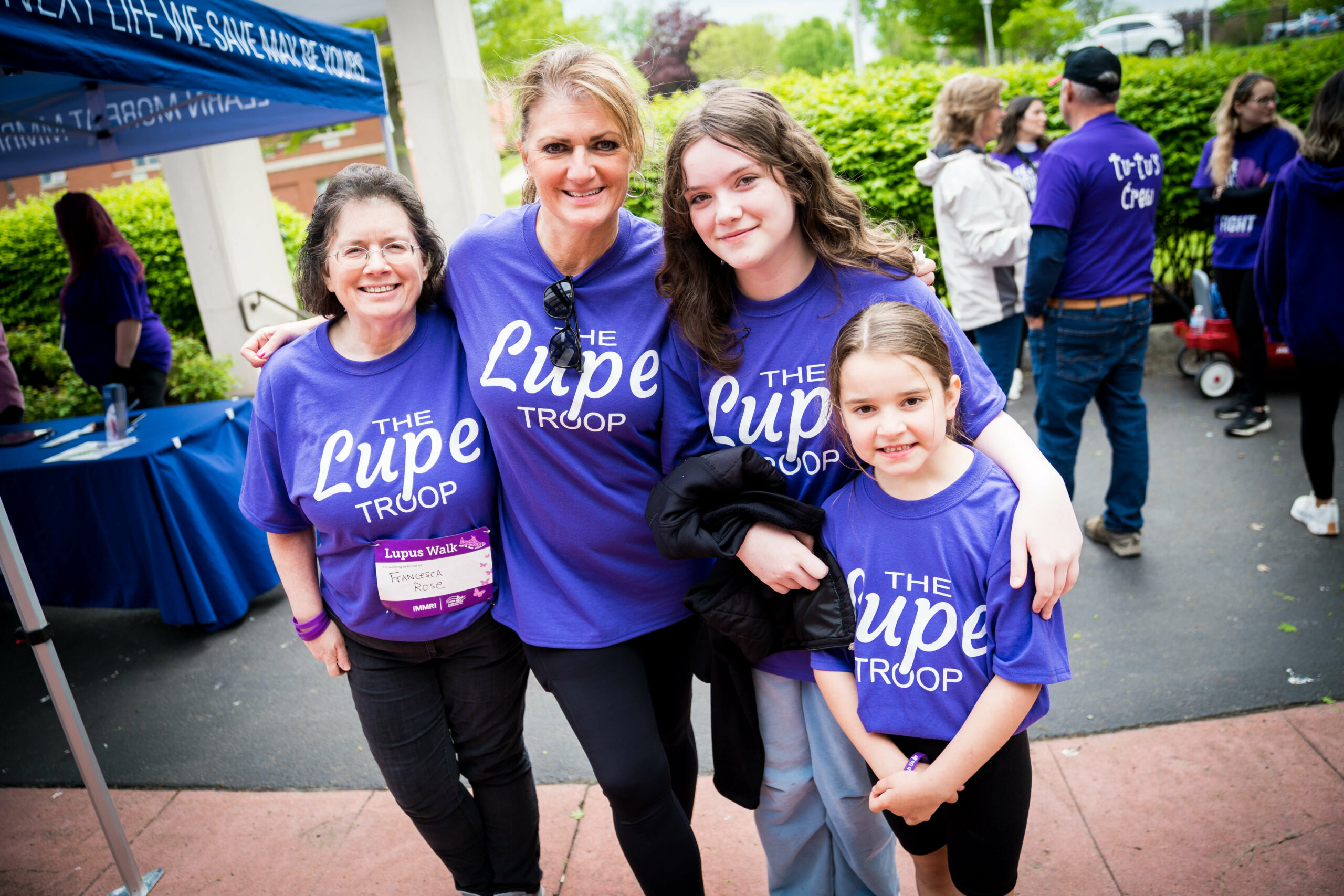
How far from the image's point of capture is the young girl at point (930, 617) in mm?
1511

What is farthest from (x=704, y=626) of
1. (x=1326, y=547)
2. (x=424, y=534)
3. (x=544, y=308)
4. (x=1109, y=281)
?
(x=1326, y=547)

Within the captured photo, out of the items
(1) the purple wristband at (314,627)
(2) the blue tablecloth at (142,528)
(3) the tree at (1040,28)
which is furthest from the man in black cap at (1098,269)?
(3) the tree at (1040,28)

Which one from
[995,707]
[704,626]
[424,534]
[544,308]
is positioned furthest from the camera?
[704,626]

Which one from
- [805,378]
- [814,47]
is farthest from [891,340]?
[814,47]

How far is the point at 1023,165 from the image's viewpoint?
495 centimetres

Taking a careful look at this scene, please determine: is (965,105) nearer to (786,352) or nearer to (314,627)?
(786,352)

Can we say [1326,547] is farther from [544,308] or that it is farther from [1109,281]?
[544,308]

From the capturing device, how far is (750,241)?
1.61 metres

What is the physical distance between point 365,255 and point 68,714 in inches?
67.4

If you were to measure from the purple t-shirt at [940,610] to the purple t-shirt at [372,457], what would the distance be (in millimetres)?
873

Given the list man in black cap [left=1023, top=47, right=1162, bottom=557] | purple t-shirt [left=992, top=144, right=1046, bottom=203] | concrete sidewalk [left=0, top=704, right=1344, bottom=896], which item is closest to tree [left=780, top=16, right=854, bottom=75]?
purple t-shirt [left=992, top=144, right=1046, bottom=203]

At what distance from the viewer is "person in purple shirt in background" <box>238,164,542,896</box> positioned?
1901 millimetres

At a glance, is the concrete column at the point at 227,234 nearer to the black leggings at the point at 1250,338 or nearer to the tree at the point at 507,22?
the black leggings at the point at 1250,338

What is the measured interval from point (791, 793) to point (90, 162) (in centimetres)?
679
